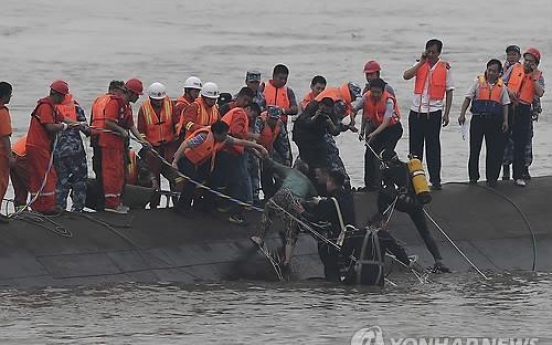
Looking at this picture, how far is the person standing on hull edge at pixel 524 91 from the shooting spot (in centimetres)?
2330

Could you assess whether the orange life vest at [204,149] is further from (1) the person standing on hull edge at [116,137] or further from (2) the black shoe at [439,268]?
(2) the black shoe at [439,268]

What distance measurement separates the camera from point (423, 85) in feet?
74.5

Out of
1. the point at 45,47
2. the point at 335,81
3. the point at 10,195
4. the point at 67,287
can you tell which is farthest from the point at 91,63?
the point at 67,287

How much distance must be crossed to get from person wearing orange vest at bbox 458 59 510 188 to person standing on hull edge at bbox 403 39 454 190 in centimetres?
47

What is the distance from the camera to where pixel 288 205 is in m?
19.8

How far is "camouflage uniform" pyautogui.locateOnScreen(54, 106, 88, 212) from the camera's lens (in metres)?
19.9

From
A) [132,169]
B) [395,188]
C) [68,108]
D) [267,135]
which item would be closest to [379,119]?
[395,188]

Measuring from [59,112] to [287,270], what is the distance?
391 centimetres

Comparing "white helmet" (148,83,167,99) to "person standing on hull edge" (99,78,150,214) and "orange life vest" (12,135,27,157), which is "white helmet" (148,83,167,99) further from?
"orange life vest" (12,135,27,157)

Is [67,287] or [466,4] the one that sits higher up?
[466,4]

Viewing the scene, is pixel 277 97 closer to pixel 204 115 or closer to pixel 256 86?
pixel 256 86

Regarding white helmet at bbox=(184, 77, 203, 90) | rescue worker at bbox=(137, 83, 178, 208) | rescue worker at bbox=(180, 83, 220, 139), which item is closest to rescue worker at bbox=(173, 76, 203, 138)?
white helmet at bbox=(184, 77, 203, 90)

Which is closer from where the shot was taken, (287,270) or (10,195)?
(287,270)

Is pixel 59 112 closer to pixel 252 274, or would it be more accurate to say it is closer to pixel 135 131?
pixel 135 131
